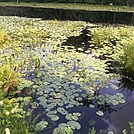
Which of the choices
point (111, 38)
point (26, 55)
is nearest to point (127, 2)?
point (111, 38)

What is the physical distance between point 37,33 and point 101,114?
5144mm

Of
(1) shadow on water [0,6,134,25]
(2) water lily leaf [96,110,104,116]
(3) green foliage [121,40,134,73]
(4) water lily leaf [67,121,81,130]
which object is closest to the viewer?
(4) water lily leaf [67,121,81,130]

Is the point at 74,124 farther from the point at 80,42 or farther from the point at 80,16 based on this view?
the point at 80,16

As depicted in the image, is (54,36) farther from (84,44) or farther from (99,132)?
(99,132)

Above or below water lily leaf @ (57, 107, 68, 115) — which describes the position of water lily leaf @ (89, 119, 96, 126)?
below

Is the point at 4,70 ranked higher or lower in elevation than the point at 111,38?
higher

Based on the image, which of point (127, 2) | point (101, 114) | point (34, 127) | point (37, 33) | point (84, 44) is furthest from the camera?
point (127, 2)

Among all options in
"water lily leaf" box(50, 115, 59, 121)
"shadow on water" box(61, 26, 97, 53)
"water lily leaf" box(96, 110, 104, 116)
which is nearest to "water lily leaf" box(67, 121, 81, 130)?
"water lily leaf" box(50, 115, 59, 121)

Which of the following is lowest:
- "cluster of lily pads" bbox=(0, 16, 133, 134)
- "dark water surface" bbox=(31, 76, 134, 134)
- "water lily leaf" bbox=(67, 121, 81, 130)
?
"dark water surface" bbox=(31, 76, 134, 134)

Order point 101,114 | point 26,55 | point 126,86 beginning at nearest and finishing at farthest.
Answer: point 101,114 → point 126,86 → point 26,55

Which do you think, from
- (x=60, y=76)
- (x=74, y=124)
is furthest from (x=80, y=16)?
(x=74, y=124)

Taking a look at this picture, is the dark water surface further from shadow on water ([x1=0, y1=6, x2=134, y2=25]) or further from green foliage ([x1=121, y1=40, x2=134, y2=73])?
shadow on water ([x1=0, y1=6, x2=134, y2=25])

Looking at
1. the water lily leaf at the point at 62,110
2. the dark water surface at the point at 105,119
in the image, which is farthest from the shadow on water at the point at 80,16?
the water lily leaf at the point at 62,110

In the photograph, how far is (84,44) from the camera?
7.59 m
